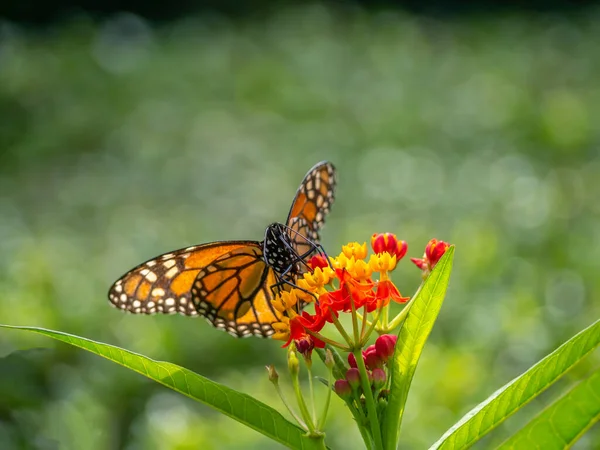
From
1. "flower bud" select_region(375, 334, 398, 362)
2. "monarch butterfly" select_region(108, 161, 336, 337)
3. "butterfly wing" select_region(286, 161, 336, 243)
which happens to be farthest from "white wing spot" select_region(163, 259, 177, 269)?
"flower bud" select_region(375, 334, 398, 362)

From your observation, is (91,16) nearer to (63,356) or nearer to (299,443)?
(63,356)

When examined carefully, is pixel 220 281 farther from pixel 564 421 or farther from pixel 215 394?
pixel 564 421

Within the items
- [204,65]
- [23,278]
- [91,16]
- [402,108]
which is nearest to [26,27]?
[91,16]

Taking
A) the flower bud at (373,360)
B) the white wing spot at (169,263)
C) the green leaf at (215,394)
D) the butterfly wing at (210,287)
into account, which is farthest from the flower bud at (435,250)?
the white wing spot at (169,263)

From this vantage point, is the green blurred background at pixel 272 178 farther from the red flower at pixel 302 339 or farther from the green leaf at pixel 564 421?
the green leaf at pixel 564 421

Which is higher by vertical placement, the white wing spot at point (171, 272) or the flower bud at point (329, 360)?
the white wing spot at point (171, 272)

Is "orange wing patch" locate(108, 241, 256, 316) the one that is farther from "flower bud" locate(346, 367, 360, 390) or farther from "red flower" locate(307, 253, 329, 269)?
"flower bud" locate(346, 367, 360, 390)
